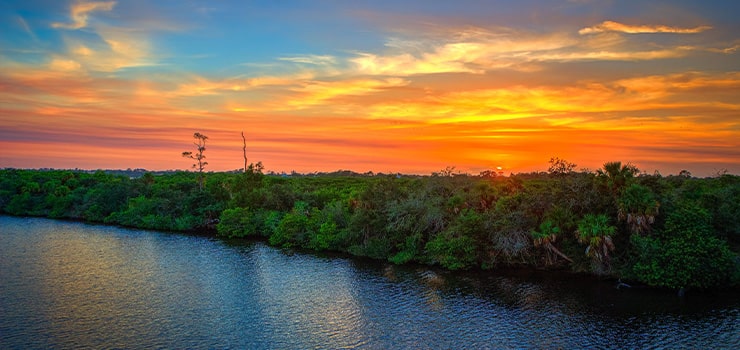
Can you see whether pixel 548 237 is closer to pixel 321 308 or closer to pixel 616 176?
pixel 616 176

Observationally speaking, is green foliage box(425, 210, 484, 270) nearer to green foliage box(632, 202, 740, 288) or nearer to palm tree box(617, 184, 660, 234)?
palm tree box(617, 184, 660, 234)

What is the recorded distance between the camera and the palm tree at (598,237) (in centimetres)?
4422

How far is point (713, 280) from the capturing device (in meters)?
40.2

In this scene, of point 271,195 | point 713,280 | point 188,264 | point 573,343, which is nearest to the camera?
point 573,343

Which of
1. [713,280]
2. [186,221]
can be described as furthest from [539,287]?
[186,221]

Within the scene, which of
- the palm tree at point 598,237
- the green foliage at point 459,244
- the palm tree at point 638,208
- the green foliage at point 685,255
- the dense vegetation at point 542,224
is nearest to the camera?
the green foliage at point 685,255

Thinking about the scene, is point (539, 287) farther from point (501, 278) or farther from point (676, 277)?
point (676, 277)

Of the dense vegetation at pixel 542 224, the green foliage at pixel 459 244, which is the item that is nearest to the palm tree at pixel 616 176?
the dense vegetation at pixel 542 224

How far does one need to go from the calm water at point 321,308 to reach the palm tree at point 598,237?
2436 mm

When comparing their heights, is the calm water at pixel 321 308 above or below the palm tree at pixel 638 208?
below

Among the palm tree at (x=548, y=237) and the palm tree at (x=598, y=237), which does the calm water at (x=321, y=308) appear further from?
the palm tree at (x=598, y=237)

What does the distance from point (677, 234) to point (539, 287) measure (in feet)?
40.0

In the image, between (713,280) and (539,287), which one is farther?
(539,287)

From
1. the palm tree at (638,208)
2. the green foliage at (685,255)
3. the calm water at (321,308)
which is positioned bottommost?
the calm water at (321,308)
